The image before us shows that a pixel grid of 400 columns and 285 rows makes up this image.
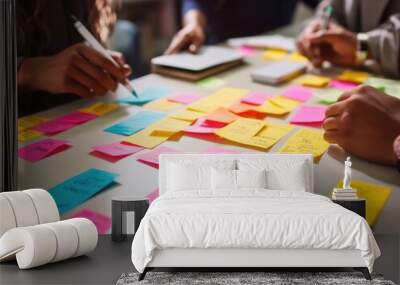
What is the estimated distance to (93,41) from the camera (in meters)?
3.03

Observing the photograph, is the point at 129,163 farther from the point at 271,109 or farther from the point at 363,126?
the point at 363,126

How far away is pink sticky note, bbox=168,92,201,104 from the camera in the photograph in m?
2.96

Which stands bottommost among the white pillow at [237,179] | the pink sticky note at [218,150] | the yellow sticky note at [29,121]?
the white pillow at [237,179]

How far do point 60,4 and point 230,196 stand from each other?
1184 millimetres

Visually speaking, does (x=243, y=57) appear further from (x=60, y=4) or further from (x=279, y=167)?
(x=60, y=4)

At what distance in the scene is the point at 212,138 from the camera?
9.57 ft

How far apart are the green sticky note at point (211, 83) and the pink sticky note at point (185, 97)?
0.06 m

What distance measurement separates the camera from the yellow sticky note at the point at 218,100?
116 inches

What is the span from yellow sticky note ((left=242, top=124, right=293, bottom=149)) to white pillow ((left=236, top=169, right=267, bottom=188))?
157mm

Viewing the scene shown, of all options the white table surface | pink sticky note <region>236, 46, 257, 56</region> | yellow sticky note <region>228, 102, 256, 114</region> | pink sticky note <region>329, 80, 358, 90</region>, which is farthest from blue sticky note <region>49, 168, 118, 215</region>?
pink sticky note <region>329, 80, 358, 90</region>

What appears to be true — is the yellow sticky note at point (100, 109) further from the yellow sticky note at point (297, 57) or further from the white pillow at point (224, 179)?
the yellow sticky note at point (297, 57)

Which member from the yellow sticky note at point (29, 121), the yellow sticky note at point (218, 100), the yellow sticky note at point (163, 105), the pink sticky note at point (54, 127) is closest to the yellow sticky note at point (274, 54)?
the yellow sticky note at point (218, 100)

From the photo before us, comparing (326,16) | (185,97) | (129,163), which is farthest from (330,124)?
(129,163)

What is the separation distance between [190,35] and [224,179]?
0.72m
